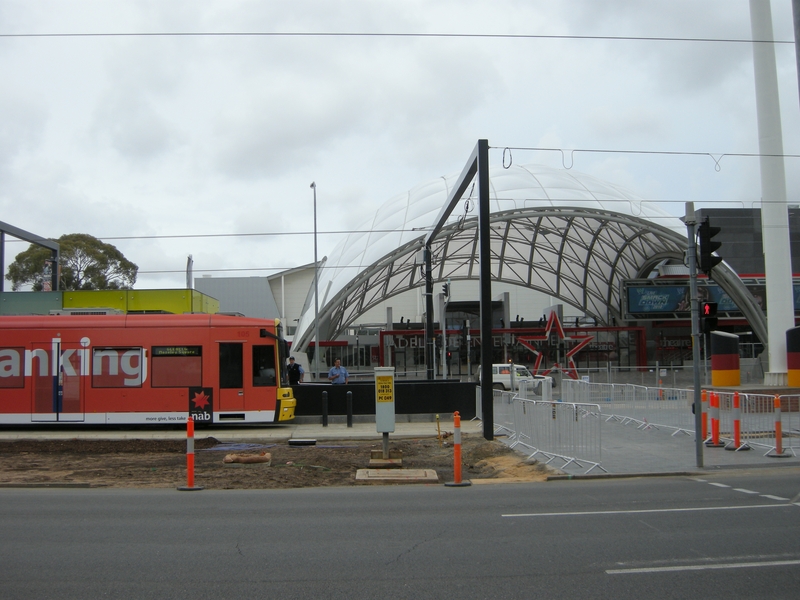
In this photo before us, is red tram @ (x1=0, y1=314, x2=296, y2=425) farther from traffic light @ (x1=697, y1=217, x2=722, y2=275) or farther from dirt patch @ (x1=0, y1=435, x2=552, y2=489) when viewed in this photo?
traffic light @ (x1=697, y1=217, x2=722, y2=275)

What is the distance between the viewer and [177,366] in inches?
815

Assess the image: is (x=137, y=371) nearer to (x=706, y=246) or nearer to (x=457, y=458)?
(x=457, y=458)

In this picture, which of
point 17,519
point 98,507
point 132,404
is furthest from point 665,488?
point 132,404

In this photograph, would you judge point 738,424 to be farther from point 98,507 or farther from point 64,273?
point 64,273

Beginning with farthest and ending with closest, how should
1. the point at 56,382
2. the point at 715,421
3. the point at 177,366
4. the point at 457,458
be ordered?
the point at 177,366
the point at 56,382
the point at 715,421
the point at 457,458

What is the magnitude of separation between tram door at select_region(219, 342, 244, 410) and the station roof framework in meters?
15.2

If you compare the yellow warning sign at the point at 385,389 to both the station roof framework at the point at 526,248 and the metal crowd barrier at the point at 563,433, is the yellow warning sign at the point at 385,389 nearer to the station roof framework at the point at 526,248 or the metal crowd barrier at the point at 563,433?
the metal crowd barrier at the point at 563,433

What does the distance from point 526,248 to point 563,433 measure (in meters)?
41.2

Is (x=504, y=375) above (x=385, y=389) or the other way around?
the other way around

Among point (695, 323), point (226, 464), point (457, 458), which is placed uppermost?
point (695, 323)

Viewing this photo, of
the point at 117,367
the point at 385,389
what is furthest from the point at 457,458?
the point at 117,367

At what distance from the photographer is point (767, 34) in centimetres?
3097

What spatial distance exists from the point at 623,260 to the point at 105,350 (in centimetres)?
4188

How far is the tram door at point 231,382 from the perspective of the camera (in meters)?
20.6
